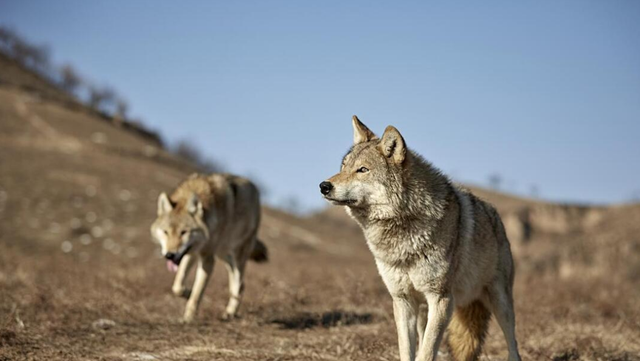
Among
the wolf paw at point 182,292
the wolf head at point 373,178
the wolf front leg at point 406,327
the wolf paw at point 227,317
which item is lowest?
the wolf paw at point 227,317

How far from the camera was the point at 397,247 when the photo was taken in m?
5.38

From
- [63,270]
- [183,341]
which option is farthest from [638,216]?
[183,341]

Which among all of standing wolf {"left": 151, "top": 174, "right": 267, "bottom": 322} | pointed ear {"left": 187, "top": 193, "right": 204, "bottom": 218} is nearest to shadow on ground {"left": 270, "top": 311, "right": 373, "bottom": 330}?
standing wolf {"left": 151, "top": 174, "right": 267, "bottom": 322}

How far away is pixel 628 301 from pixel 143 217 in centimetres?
2620

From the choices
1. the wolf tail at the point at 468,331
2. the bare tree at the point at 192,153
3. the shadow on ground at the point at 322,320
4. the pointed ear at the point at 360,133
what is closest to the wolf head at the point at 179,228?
the shadow on ground at the point at 322,320

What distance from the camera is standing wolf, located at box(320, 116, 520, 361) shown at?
17.5ft

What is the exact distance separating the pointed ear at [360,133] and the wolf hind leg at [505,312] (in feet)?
6.50

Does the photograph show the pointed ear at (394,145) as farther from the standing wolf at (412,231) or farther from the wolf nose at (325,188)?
the wolf nose at (325,188)

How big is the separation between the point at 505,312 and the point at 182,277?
16.8 ft

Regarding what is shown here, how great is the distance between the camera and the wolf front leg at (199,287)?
9.00 m

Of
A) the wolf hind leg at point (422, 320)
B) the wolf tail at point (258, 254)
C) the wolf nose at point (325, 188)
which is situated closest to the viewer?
the wolf nose at point (325, 188)

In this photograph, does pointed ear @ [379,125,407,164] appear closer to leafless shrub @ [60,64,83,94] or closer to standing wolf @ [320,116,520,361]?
standing wolf @ [320,116,520,361]

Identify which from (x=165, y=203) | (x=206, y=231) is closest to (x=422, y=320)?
(x=206, y=231)

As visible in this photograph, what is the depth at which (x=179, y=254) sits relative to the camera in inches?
352
